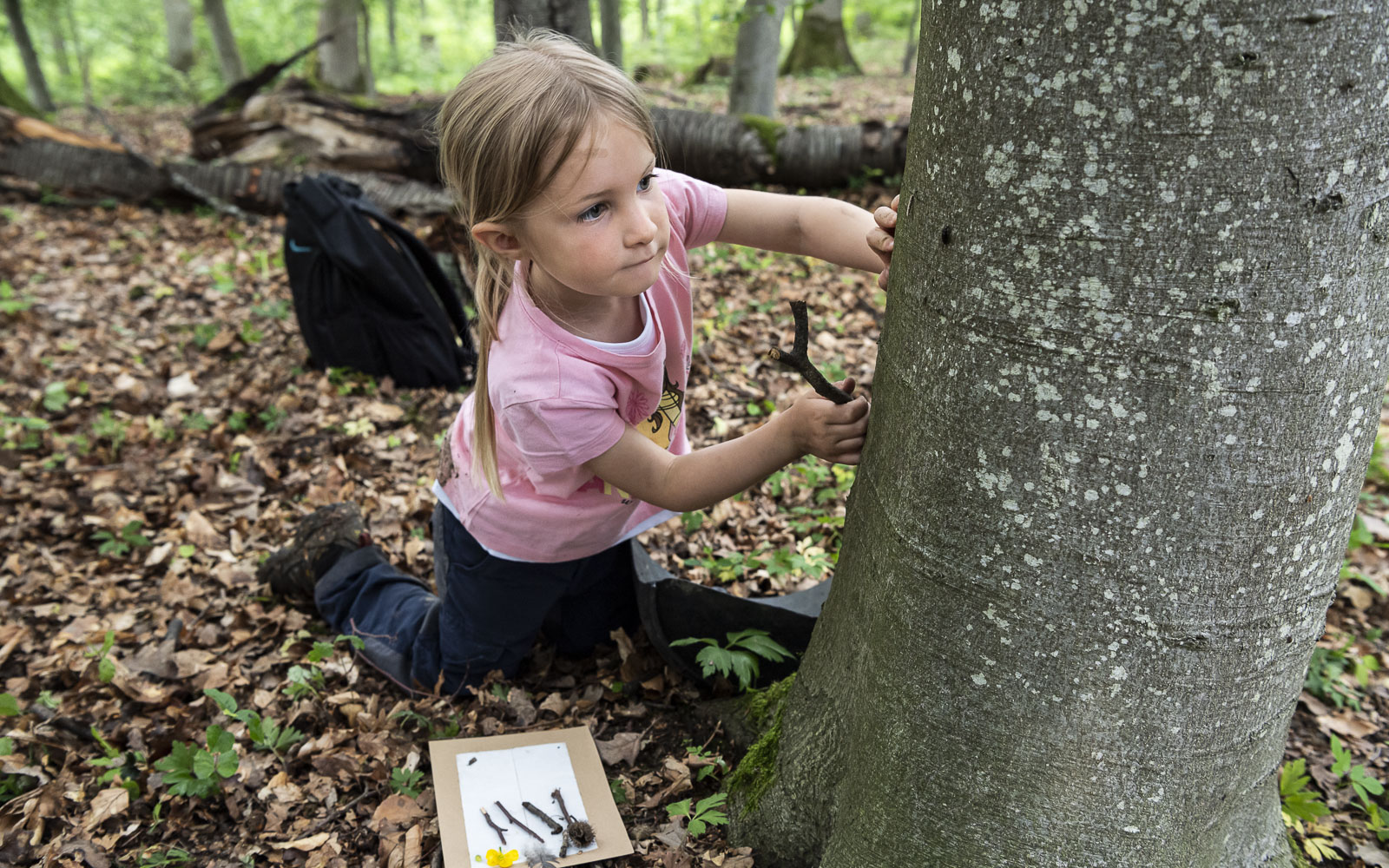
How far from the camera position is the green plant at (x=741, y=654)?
2277 millimetres

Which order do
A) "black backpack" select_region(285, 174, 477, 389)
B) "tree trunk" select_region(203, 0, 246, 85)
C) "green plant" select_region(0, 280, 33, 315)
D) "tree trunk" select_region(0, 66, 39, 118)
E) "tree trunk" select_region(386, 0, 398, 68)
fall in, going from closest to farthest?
"black backpack" select_region(285, 174, 477, 389) < "green plant" select_region(0, 280, 33, 315) < "tree trunk" select_region(0, 66, 39, 118) < "tree trunk" select_region(203, 0, 246, 85) < "tree trunk" select_region(386, 0, 398, 68)

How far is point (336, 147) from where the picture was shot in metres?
8.27

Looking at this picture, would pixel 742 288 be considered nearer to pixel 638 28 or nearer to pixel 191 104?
pixel 191 104

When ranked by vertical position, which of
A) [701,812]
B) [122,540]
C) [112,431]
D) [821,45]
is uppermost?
[821,45]

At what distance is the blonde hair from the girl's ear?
0.08 ft

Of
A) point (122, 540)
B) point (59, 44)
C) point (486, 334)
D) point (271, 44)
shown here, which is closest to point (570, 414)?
point (486, 334)

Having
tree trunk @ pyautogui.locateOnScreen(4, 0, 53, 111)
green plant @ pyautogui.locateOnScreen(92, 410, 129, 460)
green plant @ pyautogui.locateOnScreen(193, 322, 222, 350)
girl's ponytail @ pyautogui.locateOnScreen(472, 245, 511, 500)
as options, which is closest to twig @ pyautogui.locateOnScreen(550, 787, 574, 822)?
girl's ponytail @ pyautogui.locateOnScreen(472, 245, 511, 500)

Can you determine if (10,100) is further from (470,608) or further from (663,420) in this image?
(663,420)

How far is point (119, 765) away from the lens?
2516 mm

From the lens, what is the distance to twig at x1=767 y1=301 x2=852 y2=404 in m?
1.53

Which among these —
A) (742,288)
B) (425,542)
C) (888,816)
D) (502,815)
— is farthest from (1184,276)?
(742,288)

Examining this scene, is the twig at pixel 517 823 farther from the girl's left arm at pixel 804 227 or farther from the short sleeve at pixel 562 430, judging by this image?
the girl's left arm at pixel 804 227

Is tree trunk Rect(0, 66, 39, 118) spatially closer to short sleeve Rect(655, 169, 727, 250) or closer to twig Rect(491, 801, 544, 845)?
short sleeve Rect(655, 169, 727, 250)

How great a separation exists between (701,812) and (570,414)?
1.05 m
